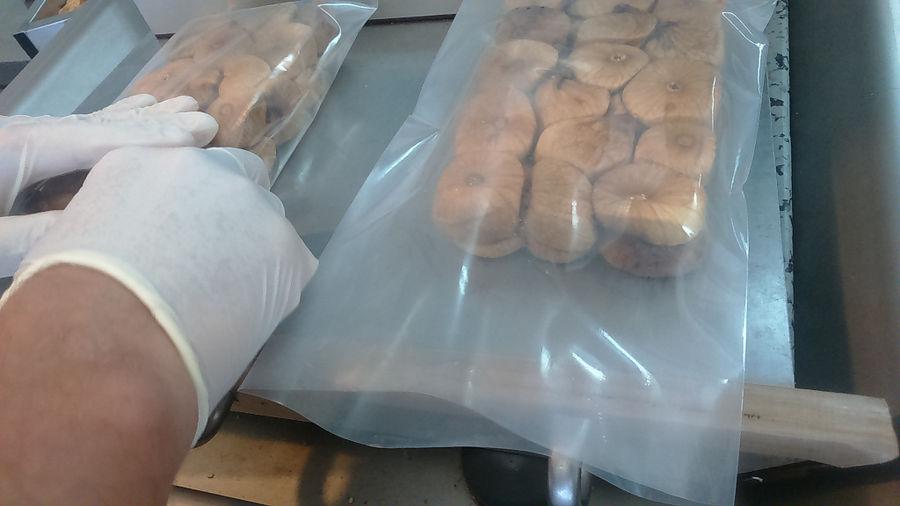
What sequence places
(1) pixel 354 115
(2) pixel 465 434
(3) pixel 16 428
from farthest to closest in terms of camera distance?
(1) pixel 354 115 → (2) pixel 465 434 → (3) pixel 16 428

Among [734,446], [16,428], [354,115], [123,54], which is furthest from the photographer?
[123,54]

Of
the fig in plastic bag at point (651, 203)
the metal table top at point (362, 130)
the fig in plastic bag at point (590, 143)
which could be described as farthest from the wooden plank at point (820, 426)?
the fig in plastic bag at point (590, 143)

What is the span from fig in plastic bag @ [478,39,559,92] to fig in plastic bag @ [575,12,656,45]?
7 centimetres

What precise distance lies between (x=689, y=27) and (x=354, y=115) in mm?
632

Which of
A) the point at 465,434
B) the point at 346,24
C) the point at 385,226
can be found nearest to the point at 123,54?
the point at 346,24

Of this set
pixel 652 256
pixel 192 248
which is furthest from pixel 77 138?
pixel 652 256

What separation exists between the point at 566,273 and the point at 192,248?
1.54ft

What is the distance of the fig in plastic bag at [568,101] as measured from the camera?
0.84m

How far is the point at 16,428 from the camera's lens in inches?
18.0

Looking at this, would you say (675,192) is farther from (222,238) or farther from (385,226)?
(222,238)

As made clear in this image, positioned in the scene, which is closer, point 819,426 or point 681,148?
point 819,426

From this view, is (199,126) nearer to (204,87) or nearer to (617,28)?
(204,87)

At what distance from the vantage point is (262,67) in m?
1.05

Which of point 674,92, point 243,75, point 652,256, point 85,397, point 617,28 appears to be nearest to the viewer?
point 85,397
